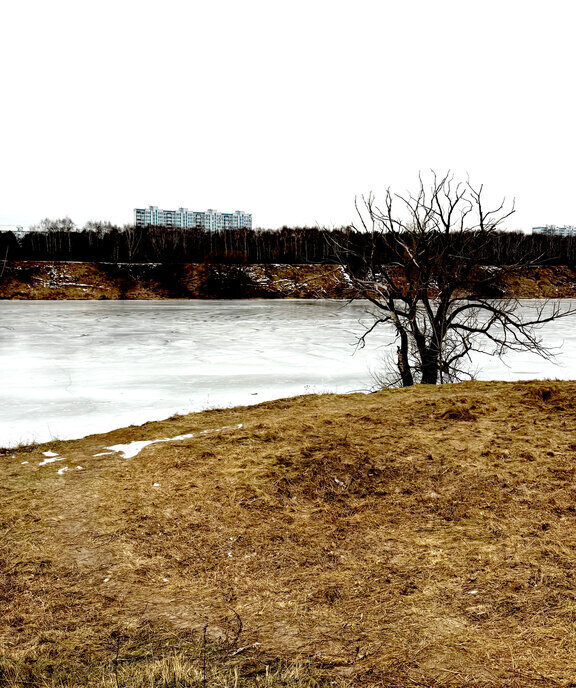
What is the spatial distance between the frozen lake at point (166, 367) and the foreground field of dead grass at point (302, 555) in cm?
248

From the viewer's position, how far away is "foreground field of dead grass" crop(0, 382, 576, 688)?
334 centimetres

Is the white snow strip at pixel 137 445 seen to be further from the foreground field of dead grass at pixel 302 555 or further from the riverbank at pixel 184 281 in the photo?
the riverbank at pixel 184 281

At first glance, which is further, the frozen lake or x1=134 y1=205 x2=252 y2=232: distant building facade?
x1=134 y1=205 x2=252 y2=232: distant building facade

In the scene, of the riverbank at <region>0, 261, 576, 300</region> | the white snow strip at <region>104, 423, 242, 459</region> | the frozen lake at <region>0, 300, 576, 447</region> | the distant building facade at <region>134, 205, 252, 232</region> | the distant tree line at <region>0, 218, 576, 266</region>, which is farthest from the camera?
the distant building facade at <region>134, 205, 252, 232</region>

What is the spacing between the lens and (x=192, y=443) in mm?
7652

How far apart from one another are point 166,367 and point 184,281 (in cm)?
4380

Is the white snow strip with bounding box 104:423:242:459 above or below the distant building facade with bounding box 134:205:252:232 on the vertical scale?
below

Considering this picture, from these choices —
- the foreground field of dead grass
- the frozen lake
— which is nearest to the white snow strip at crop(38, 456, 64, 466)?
the foreground field of dead grass

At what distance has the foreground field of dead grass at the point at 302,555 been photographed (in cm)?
334

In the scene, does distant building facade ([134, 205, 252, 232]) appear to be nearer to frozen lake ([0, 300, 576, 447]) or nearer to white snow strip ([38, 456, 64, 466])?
frozen lake ([0, 300, 576, 447])

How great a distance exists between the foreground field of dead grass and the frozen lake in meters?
2.48

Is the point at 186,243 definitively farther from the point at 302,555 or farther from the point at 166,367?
the point at 302,555

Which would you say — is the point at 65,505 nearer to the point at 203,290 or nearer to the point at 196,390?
the point at 196,390

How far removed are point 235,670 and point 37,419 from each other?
7.81m
